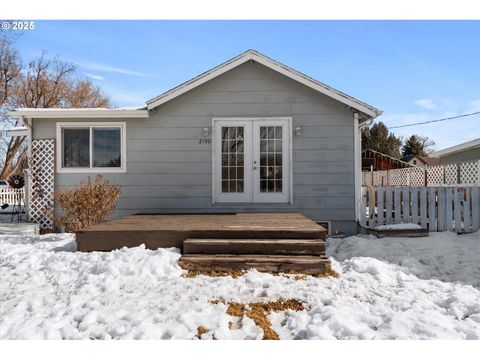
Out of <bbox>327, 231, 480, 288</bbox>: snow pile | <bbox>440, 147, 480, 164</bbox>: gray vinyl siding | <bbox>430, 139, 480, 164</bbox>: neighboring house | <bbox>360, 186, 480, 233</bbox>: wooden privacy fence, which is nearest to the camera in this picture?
<bbox>327, 231, 480, 288</bbox>: snow pile

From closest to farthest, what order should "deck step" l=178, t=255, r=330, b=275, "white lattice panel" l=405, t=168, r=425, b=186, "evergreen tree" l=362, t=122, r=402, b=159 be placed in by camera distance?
"deck step" l=178, t=255, r=330, b=275
"white lattice panel" l=405, t=168, r=425, b=186
"evergreen tree" l=362, t=122, r=402, b=159

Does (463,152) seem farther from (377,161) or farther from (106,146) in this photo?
(106,146)

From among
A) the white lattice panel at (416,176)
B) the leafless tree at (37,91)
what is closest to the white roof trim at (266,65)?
the white lattice panel at (416,176)

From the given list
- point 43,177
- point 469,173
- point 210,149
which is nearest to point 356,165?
point 210,149

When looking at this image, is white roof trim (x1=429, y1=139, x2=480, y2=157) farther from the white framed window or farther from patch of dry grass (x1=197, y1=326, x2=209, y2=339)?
patch of dry grass (x1=197, y1=326, x2=209, y2=339)

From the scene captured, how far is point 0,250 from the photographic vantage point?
17.9 feet

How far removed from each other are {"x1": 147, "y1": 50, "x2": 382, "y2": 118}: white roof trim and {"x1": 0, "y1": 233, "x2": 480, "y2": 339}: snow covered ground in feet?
11.3

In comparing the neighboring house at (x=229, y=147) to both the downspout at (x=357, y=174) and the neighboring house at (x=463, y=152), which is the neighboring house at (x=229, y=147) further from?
the neighboring house at (x=463, y=152)

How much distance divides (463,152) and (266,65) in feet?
54.4

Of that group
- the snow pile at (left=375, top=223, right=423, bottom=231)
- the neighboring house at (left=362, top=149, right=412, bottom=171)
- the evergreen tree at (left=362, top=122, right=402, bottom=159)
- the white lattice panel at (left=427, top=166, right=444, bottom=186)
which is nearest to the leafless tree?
the neighboring house at (left=362, top=149, right=412, bottom=171)

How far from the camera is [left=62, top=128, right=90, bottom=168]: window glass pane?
25.8 ft

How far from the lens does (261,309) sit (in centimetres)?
319
